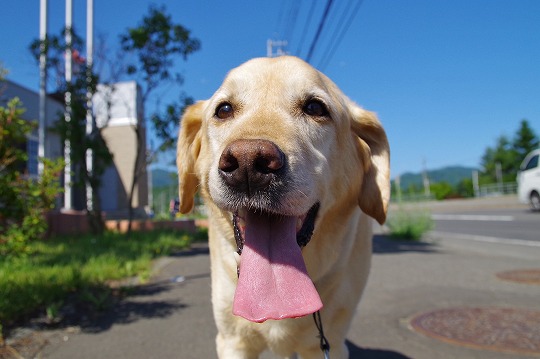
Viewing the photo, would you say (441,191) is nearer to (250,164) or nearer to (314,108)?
(314,108)

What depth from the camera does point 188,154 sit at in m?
2.90

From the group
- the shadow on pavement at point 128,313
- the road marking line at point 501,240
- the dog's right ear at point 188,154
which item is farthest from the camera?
the road marking line at point 501,240

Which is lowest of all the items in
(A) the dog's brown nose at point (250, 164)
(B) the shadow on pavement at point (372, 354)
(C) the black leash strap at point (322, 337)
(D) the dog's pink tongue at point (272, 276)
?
(B) the shadow on pavement at point (372, 354)

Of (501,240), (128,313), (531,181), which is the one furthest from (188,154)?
(531,181)

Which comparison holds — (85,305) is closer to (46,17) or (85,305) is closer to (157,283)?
(157,283)

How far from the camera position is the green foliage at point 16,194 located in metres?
3.59

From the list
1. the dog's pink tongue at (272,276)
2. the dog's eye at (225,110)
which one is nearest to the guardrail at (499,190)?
the dog's eye at (225,110)

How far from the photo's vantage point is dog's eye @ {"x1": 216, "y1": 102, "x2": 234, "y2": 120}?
2.36 metres

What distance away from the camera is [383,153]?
261 cm

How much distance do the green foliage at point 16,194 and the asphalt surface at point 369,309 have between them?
2.79 feet

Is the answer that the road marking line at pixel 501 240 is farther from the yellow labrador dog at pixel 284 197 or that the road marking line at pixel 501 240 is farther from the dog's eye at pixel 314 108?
the dog's eye at pixel 314 108

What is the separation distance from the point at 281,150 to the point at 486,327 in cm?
320

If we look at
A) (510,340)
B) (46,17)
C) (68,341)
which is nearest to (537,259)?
(510,340)

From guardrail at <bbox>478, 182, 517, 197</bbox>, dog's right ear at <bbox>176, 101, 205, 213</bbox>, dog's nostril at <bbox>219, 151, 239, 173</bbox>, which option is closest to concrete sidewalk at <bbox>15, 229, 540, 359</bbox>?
dog's right ear at <bbox>176, 101, 205, 213</bbox>
